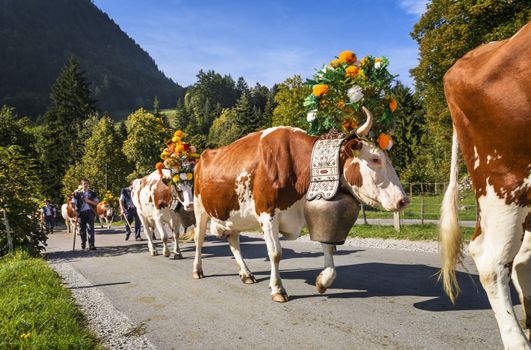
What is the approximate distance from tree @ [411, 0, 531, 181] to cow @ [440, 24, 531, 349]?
18.5 metres

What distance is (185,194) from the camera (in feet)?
28.3

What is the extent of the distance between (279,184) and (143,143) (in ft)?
125

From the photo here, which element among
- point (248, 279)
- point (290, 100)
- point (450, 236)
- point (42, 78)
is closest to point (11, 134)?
point (290, 100)

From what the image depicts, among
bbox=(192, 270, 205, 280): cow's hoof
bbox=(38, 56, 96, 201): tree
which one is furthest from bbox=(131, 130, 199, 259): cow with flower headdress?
bbox=(38, 56, 96, 201): tree

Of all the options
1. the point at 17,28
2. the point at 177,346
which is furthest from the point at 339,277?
the point at 17,28

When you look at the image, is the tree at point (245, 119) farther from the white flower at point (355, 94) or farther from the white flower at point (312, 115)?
the white flower at point (355, 94)

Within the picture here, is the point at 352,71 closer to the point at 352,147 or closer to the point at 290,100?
the point at 352,147

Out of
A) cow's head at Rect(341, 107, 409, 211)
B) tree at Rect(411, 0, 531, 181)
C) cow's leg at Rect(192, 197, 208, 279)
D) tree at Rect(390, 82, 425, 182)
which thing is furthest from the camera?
tree at Rect(390, 82, 425, 182)

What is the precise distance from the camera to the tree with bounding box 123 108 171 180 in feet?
132

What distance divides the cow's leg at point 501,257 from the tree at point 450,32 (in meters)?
18.9

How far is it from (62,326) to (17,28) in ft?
742

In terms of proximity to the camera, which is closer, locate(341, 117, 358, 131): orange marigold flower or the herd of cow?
the herd of cow

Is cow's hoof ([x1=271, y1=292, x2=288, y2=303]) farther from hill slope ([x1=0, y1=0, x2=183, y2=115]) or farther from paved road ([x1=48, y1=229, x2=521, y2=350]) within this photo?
hill slope ([x1=0, y1=0, x2=183, y2=115])

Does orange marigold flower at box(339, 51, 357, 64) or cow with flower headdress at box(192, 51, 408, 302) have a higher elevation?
orange marigold flower at box(339, 51, 357, 64)
